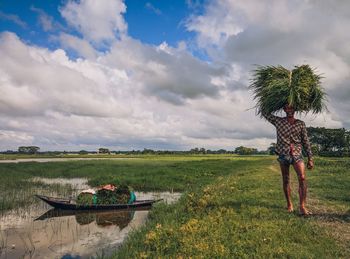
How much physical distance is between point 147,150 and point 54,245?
155468 millimetres

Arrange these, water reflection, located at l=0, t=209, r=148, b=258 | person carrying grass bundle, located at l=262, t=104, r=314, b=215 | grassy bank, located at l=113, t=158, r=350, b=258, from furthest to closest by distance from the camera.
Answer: water reflection, located at l=0, t=209, r=148, b=258 → person carrying grass bundle, located at l=262, t=104, r=314, b=215 → grassy bank, located at l=113, t=158, r=350, b=258

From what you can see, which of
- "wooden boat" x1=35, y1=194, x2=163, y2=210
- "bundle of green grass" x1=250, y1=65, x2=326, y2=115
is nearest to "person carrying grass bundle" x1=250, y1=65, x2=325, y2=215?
"bundle of green grass" x1=250, y1=65, x2=326, y2=115

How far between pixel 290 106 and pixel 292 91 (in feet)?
1.57

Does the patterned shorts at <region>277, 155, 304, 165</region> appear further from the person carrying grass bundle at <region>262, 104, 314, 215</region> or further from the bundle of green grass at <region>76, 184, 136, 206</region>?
the bundle of green grass at <region>76, 184, 136, 206</region>

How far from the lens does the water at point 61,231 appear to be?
10930 millimetres

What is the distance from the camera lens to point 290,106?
9430 millimetres

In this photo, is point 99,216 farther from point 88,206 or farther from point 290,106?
point 290,106

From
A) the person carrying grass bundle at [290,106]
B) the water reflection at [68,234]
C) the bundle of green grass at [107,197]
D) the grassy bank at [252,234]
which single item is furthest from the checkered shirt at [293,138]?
the bundle of green grass at [107,197]

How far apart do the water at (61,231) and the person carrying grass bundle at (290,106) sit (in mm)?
6089

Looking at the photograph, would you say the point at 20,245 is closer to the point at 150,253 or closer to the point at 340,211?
the point at 150,253

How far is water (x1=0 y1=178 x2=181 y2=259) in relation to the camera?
35.9 ft

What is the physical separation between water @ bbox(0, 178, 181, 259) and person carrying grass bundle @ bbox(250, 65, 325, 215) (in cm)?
609

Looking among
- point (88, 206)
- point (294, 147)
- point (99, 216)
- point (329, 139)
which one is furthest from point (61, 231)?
point (329, 139)

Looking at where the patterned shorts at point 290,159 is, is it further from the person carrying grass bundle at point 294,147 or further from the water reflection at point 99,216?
the water reflection at point 99,216
